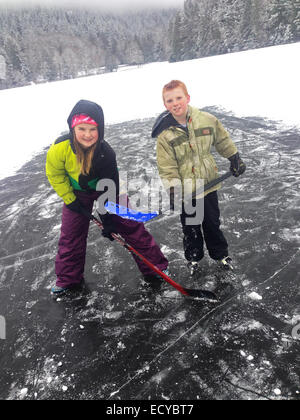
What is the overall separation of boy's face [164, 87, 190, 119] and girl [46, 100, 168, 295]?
0.64 meters

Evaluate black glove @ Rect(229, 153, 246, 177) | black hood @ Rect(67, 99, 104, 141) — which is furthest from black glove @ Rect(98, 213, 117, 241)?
black glove @ Rect(229, 153, 246, 177)

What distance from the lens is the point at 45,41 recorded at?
81.1 meters

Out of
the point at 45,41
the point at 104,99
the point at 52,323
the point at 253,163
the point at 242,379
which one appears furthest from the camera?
the point at 45,41

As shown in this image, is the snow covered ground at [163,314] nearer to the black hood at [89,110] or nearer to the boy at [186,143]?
the boy at [186,143]

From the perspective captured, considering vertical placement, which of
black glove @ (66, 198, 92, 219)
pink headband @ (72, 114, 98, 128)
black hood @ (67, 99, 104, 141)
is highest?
black hood @ (67, 99, 104, 141)

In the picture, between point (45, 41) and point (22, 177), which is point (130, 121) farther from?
point (45, 41)

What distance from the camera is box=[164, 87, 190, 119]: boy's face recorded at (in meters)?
2.42

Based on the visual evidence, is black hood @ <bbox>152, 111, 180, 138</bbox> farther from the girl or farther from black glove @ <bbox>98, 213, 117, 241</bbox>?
black glove @ <bbox>98, 213, 117, 241</bbox>

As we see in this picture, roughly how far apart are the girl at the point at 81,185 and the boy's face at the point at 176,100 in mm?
635

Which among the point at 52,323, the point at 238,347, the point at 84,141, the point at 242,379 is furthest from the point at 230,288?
the point at 84,141

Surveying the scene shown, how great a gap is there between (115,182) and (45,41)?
96982 millimetres

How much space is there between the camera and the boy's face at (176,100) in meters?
2.42

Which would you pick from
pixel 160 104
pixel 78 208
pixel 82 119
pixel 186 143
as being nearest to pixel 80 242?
pixel 78 208
